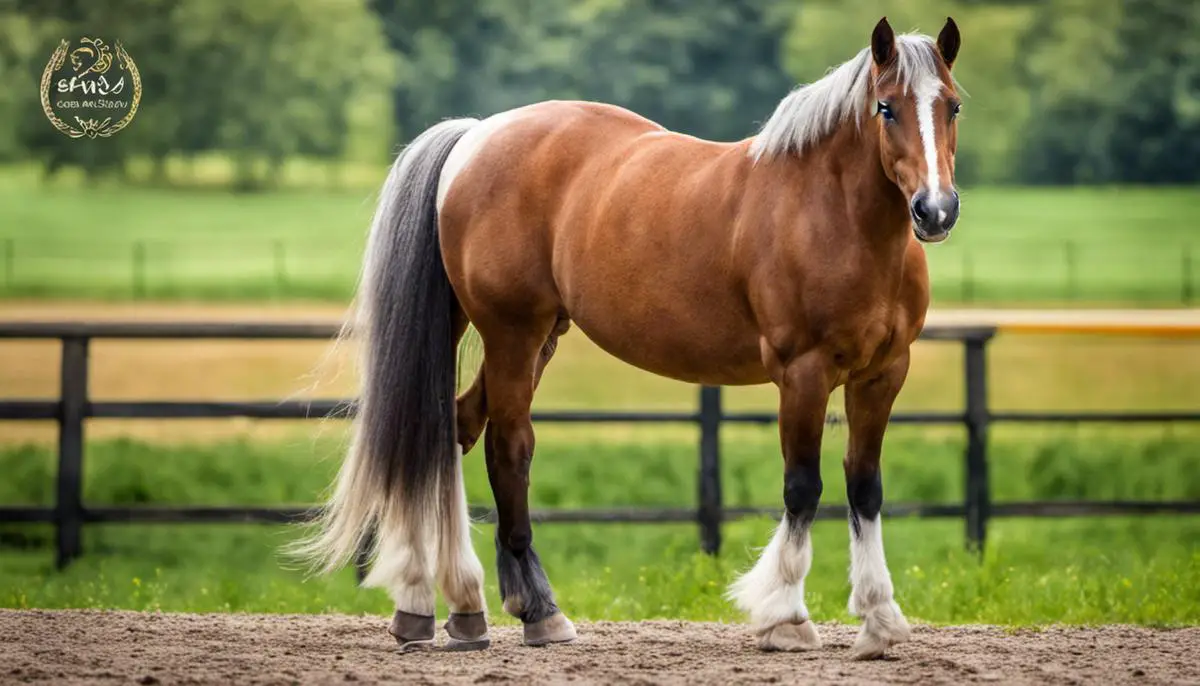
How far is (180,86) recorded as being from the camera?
19406mm

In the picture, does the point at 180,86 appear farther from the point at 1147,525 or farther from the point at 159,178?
the point at 1147,525

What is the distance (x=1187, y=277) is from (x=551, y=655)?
64.3 feet

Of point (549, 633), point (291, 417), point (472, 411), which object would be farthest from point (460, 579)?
point (291, 417)

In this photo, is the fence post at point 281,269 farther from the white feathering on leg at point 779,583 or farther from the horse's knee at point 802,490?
the horse's knee at point 802,490

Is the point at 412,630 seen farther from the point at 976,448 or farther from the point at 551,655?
the point at 976,448

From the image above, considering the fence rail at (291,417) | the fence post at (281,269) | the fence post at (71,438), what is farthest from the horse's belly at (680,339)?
the fence post at (281,269)

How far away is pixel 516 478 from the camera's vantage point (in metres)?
4.95

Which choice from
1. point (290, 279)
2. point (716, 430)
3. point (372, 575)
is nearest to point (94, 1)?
point (290, 279)

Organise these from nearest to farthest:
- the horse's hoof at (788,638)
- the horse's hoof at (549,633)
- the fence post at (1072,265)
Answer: the horse's hoof at (788,638), the horse's hoof at (549,633), the fence post at (1072,265)

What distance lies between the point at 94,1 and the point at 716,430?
13631mm

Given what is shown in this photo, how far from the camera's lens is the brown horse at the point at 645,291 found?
425cm

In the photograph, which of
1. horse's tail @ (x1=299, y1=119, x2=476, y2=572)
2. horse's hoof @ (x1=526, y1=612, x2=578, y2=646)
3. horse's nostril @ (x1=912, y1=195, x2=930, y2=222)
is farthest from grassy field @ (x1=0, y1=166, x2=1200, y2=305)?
horse's nostril @ (x1=912, y1=195, x2=930, y2=222)

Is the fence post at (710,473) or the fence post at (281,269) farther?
the fence post at (281,269)

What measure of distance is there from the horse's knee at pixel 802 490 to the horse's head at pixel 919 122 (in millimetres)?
807
